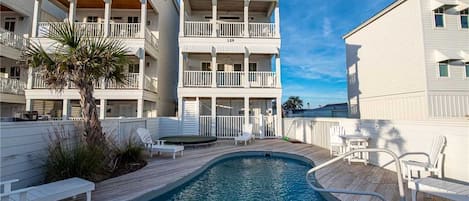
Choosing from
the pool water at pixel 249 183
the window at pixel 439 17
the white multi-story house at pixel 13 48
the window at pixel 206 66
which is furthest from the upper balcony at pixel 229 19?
the white multi-story house at pixel 13 48

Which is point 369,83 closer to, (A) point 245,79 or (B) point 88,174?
(A) point 245,79

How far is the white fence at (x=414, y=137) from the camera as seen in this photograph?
445cm

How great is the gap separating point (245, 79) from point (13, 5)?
1525cm

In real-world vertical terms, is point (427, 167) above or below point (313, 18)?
below

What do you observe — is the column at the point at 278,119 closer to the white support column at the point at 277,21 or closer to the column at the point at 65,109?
the white support column at the point at 277,21

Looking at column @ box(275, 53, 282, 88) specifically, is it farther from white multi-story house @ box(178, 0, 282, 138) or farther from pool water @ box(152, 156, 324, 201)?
pool water @ box(152, 156, 324, 201)

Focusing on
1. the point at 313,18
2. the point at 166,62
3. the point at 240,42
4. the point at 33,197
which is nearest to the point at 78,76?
the point at 33,197

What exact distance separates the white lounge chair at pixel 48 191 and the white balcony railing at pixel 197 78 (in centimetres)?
1001

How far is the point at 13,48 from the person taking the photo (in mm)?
13102

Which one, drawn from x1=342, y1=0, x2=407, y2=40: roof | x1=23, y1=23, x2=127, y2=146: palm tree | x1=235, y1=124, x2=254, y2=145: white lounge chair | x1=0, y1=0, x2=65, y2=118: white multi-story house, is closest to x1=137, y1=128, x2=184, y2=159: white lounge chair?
x1=23, y1=23, x2=127, y2=146: palm tree

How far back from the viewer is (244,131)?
485 inches

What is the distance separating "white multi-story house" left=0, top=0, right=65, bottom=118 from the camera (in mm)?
12527

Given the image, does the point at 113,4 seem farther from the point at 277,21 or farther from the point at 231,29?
the point at 277,21

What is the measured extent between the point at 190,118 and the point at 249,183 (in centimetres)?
788
